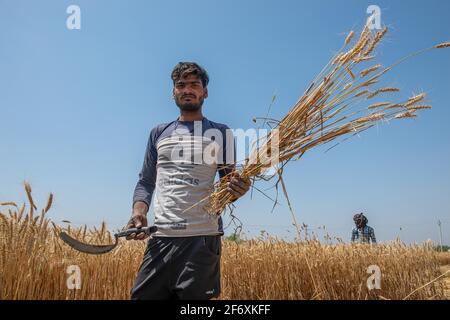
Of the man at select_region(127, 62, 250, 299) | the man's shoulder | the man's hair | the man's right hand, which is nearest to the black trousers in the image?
the man at select_region(127, 62, 250, 299)

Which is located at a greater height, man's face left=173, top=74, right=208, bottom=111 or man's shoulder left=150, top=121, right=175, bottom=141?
man's face left=173, top=74, right=208, bottom=111

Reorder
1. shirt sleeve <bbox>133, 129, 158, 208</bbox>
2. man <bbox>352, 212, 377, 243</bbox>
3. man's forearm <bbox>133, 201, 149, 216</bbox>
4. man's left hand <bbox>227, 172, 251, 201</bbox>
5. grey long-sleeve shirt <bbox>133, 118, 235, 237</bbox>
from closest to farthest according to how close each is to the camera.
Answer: man's left hand <bbox>227, 172, 251, 201</bbox>, grey long-sleeve shirt <bbox>133, 118, 235, 237</bbox>, man's forearm <bbox>133, 201, 149, 216</bbox>, shirt sleeve <bbox>133, 129, 158, 208</bbox>, man <bbox>352, 212, 377, 243</bbox>

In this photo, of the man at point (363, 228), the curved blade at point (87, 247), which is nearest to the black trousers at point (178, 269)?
the curved blade at point (87, 247)

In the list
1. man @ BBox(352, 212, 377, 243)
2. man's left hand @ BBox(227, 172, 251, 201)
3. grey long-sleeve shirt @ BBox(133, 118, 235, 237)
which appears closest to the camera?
man's left hand @ BBox(227, 172, 251, 201)

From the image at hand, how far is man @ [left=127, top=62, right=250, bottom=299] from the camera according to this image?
1850 mm

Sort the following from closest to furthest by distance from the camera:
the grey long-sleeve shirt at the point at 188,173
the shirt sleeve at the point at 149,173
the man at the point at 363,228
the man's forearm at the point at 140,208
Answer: the grey long-sleeve shirt at the point at 188,173
the man's forearm at the point at 140,208
the shirt sleeve at the point at 149,173
the man at the point at 363,228

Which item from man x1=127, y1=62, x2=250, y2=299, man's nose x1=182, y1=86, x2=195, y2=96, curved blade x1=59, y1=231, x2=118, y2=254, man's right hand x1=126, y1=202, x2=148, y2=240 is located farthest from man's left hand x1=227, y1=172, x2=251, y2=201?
curved blade x1=59, y1=231, x2=118, y2=254

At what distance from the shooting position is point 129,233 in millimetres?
1987

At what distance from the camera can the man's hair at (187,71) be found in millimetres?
2202

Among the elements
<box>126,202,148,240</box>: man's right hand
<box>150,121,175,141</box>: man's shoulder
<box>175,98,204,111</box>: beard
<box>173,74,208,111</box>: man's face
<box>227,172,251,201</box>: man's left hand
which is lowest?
<box>126,202,148,240</box>: man's right hand

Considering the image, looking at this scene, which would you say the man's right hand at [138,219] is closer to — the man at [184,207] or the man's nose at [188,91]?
the man at [184,207]

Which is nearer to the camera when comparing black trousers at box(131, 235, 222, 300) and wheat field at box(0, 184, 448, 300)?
black trousers at box(131, 235, 222, 300)

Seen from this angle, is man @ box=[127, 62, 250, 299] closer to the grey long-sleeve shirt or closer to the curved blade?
the grey long-sleeve shirt
